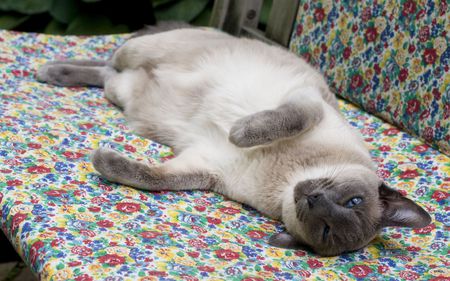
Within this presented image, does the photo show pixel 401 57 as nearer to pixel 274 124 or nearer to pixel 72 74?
pixel 274 124

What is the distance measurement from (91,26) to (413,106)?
243 centimetres

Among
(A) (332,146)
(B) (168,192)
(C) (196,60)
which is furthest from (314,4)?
(B) (168,192)

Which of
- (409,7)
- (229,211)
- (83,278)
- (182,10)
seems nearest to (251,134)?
(229,211)

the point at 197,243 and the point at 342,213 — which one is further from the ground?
the point at 342,213

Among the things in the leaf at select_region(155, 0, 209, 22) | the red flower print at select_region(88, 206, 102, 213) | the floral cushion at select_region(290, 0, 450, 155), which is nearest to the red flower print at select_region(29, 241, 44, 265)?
the red flower print at select_region(88, 206, 102, 213)

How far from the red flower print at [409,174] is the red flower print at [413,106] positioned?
326 millimetres

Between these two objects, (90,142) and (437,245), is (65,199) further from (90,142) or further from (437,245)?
(437,245)

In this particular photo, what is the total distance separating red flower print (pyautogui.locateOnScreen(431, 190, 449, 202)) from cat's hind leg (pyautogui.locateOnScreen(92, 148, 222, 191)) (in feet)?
2.51

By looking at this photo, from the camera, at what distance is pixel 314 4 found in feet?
10.3

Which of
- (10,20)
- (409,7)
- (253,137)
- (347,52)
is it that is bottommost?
(10,20)

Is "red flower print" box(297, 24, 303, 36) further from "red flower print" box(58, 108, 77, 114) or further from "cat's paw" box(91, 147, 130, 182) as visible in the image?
"cat's paw" box(91, 147, 130, 182)

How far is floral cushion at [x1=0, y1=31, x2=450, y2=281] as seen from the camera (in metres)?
1.69

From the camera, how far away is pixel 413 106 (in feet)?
8.88

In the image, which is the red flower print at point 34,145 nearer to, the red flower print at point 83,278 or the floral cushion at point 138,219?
the floral cushion at point 138,219
